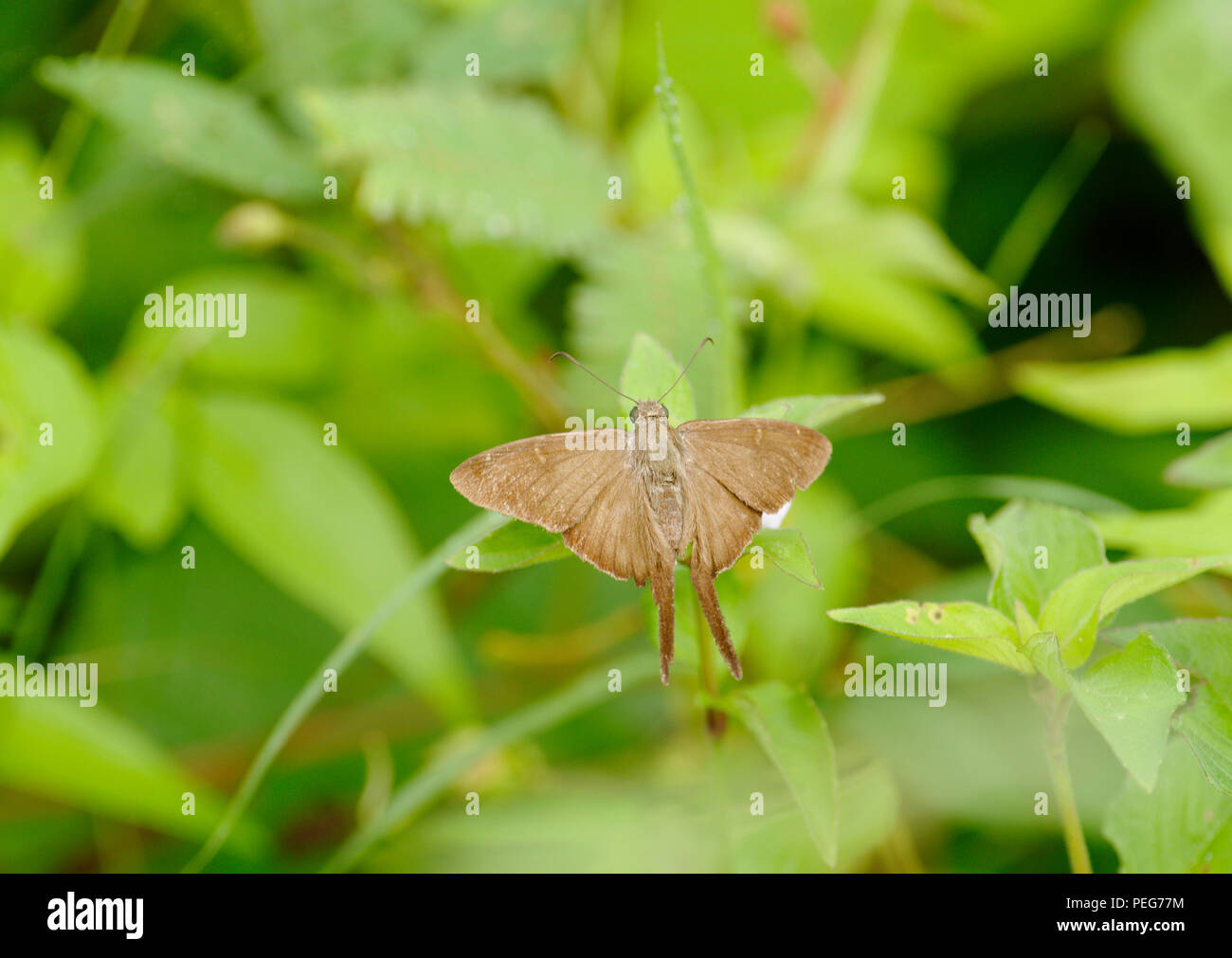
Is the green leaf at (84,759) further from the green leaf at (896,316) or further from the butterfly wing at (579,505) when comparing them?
the green leaf at (896,316)

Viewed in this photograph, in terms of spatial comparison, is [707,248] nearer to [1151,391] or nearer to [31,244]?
[1151,391]

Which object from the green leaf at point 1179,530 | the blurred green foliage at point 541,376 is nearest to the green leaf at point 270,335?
the blurred green foliage at point 541,376

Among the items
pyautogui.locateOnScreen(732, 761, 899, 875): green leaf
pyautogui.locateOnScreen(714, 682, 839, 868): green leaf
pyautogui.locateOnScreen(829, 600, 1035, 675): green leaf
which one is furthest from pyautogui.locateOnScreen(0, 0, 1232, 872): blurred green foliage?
pyautogui.locateOnScreen(829, 600, 1035, 675): green leaf

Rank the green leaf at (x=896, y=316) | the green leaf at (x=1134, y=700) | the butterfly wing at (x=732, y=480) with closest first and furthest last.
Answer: the green leaf at (x=1134, y=700)
the butterfly wing at (x=732, y=480)
the green leaf at (x=896, y=316)

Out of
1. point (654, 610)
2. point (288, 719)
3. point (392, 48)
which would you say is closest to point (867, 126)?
point (392, 48)

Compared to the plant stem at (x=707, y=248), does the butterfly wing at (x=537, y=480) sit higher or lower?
lower

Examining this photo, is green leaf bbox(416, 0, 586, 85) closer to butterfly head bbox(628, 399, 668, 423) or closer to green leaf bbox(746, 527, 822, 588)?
butterfly head bbox(628, 399, 668, 423)
